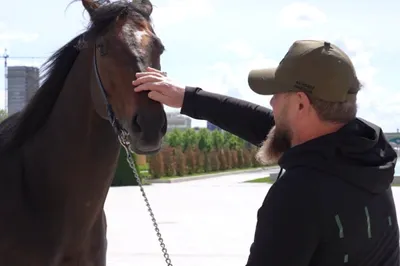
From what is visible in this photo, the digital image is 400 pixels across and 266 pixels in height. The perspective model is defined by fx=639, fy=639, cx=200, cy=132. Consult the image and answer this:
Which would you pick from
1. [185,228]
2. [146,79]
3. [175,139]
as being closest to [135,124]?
[146,79]

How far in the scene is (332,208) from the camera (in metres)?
1.66

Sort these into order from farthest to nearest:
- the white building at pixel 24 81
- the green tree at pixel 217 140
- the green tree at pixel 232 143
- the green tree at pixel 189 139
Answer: the green tree at pixel 232 143 → the green tree at pixel 217 140 → the green tree at pixel 189 139 → the white building at pixel 24 81

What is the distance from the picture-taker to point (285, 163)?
69.6 inches

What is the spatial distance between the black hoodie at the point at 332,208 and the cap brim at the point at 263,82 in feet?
0.60

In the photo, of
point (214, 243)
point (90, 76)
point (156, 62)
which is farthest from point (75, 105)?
point (214, 243)

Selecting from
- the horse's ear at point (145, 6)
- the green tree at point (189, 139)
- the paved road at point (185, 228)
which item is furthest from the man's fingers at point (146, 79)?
the green tree at point (189, 139)

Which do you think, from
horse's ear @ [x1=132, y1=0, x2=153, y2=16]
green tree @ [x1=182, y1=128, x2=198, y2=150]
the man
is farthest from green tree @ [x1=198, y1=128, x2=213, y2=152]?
the man

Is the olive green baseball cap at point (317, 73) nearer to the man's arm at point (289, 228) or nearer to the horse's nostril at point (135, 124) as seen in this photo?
the man's arm at point (289, 228)

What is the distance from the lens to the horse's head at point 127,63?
9.84 feet

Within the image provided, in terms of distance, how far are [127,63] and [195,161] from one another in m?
29.3

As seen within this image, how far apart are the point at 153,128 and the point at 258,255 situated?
56.3 inches

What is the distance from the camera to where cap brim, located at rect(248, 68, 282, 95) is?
180cm

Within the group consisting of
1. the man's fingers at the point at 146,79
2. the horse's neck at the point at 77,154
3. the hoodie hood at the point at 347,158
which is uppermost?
the man's fingers at the point at 146,79

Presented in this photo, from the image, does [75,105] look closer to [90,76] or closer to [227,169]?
[90,76]
